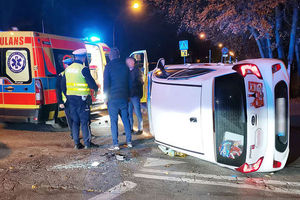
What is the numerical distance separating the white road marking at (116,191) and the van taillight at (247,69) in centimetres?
196

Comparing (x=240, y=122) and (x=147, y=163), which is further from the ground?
(x=240, y=122)

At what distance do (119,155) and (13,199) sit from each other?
1.82m

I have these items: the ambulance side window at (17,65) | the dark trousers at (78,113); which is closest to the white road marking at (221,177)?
the dark trousers at (78,113)

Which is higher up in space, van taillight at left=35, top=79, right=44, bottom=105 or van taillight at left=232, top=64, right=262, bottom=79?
van taillight at left=232, top=64, right=262, bottom=79

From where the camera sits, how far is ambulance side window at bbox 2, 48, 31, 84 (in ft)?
21.1

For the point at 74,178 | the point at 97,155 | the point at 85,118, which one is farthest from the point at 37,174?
the point at 85,118

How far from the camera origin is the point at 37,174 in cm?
406

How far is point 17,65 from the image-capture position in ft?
21.3

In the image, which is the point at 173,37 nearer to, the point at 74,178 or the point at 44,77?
the point at 44,77

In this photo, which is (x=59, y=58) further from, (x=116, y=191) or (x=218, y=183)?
(x=218, y=183)

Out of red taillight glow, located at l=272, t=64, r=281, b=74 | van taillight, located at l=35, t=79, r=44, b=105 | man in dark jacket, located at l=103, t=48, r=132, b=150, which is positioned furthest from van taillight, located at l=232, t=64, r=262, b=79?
van taillight, located at l=35, t=79, r=44, b=105

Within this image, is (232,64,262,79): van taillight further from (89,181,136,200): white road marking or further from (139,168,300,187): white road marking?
(89,181,136,200): white road marking

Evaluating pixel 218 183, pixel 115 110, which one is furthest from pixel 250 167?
pixel 115 110

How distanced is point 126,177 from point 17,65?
13.7ft
